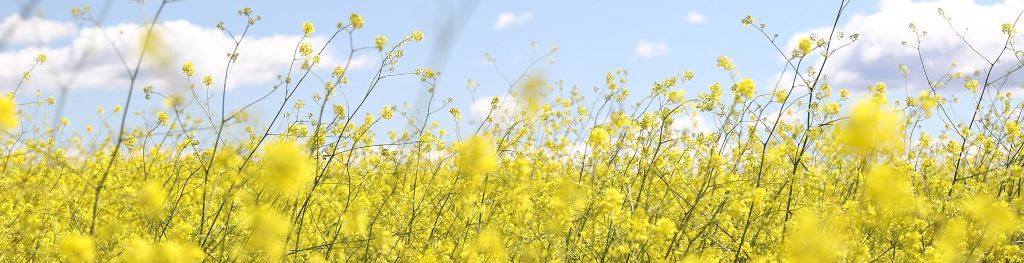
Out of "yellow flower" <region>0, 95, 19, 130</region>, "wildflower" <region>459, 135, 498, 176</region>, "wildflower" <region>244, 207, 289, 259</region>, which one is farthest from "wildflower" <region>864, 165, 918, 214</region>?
"yellow flower" <region>0, 95, 19, 130</region>

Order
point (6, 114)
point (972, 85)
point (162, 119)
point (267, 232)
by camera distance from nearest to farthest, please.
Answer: point (6, 114), point (267, 232), point (162, 119), point (972, 85)

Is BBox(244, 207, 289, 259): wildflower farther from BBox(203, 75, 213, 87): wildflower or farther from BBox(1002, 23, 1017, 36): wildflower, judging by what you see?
BBox(1002, 23, 1017, 36): wildflower

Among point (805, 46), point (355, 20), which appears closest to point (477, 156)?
point (355, 20)

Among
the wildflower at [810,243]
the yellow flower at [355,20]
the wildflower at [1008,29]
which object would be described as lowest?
the wildflower at [810,243]

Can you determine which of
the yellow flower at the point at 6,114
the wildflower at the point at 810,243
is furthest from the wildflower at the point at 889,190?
the yellow flower at the point at 6,114

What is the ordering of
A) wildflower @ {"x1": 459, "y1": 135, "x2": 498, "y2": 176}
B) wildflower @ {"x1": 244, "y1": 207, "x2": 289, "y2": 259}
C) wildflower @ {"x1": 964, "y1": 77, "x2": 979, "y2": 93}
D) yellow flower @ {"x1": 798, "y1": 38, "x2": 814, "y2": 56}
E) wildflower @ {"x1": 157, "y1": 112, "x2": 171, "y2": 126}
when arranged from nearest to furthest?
wildflower @ {"x1": 244, "y1": 207, "x2": 289, "y2": 259} → wildflower @ {"x1": 459, "y1": 135, "x2": 498, "y2": 176} → yellow flower @ {"x1": 798, "y1": 38, "x2": 814, "y2": 56} → wildflower @ {"x1": 157, "y1": 112, "x2": 171, "y2": 126} → wildflower @ {"x1": 964, "y1": 77, "x2": 979, "y2": 93}

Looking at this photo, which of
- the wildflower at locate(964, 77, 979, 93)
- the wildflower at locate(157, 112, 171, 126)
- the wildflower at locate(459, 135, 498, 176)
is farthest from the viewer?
the wildflower at locate(964, 77, 979, 93)

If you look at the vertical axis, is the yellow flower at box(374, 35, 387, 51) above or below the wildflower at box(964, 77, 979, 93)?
below

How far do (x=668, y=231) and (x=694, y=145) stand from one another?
4.69 feet

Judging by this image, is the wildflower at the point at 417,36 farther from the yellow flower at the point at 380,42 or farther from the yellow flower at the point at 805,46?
the yellow flower at the point at 805,46

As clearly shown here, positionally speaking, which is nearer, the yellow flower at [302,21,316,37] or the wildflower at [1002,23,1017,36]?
the yellow flower at [302,21,316,37]

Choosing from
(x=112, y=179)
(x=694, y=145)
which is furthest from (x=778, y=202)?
(x=112, y=179)

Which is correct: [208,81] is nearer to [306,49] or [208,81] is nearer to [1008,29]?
[306,49]

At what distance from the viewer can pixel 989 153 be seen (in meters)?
5.86
